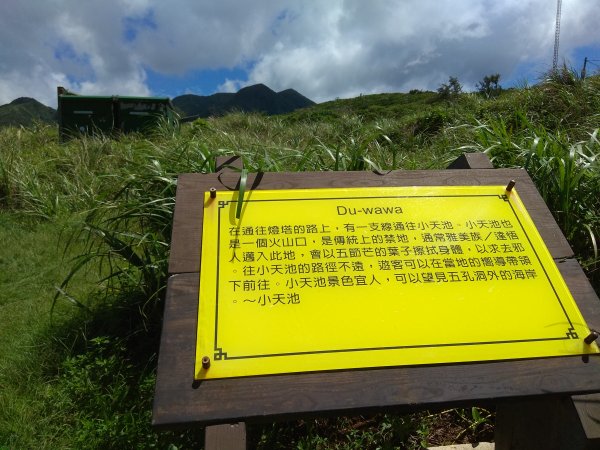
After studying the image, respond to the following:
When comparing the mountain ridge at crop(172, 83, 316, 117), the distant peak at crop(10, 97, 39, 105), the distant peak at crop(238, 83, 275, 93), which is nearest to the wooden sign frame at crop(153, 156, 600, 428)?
the distant peak at crop(10, 97, 39, 105)

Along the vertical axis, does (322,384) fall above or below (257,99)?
below

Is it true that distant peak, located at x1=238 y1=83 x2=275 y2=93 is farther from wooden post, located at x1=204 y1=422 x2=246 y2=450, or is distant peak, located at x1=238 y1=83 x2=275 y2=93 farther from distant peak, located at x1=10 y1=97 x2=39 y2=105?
wooden post, located at x1=204 y1=422 x2=246 y2=450

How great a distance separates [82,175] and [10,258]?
207 cm

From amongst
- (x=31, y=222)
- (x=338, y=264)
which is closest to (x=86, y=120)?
(x=31, y=222)

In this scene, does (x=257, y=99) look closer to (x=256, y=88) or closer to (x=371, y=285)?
(x=256, y=88)

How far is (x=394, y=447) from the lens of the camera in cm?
197

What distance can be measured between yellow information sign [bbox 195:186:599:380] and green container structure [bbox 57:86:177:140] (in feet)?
28.2

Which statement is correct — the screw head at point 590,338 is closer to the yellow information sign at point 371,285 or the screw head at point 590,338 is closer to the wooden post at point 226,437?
the yellow information sign at point 371,285

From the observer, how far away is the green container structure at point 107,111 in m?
9.59

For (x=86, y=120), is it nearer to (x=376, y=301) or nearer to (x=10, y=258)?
(x=10, y=258)

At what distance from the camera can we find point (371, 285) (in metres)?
1.53

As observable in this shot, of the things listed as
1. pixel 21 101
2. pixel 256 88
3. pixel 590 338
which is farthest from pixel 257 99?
pixel 590 338

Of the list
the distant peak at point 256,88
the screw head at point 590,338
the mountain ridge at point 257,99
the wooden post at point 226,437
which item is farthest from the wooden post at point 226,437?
the distant peak at point 256,88

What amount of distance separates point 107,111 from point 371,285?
9699 mm
